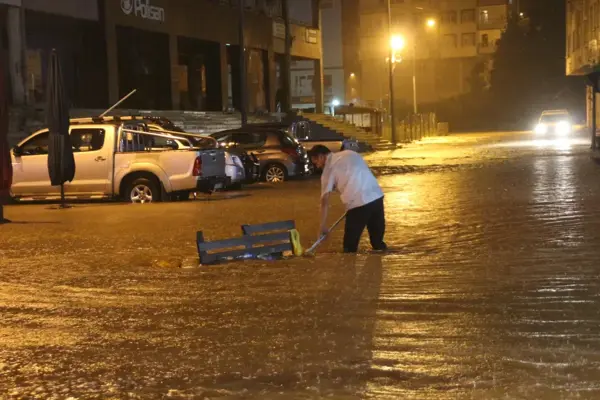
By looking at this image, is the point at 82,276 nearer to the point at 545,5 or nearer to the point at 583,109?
the point at 583,109

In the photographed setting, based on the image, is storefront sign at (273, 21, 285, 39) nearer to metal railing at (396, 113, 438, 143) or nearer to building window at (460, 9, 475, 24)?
metal railing at (396, 113, 438, 143)

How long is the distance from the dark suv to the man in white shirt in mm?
14413

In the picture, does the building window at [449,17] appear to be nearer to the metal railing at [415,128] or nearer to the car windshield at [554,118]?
the metal railing at [415,128]

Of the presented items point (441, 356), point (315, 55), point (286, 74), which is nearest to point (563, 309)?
point (441, 356)

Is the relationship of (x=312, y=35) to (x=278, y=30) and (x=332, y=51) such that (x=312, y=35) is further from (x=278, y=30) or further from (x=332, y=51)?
(x=332, y=51)

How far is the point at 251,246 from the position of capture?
11586mm

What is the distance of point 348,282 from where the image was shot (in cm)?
966

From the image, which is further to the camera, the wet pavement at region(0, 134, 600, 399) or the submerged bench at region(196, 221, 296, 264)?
the submerged bench at region(196, 221, 296, 264)

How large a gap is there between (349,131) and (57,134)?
3356 cm

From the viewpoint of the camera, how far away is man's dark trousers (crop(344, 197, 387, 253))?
1116cm

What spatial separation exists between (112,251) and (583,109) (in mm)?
79785

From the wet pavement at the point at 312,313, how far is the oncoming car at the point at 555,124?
1507 inches

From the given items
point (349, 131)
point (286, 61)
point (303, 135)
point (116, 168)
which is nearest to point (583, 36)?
point (349, 131)

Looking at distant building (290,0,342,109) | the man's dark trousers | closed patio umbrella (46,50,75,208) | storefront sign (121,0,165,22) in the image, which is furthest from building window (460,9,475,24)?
the man's dark trousers
